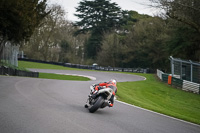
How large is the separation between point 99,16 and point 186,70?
42828mm

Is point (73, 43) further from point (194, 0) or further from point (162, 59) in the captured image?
point (194, 0)

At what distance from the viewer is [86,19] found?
65.2 metres

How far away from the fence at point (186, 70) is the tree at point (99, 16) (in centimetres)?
4000

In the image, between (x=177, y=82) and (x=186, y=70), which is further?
(x=186, y=70)

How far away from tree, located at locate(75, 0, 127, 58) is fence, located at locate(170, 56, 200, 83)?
131 feet

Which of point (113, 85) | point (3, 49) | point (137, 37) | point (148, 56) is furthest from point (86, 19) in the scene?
point (113, 85)

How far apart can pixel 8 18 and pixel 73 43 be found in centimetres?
4793

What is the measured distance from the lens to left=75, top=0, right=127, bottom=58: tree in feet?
209

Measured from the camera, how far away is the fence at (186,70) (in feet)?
74.2

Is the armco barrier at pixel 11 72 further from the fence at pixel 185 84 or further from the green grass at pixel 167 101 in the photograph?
the fence at pixel 185 84

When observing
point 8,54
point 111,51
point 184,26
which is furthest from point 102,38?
point 8,54

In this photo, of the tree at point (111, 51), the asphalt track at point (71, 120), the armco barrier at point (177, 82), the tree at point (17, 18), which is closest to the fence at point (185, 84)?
the armco barrier at point (177, 82)

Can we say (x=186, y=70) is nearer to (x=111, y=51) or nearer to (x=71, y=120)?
(x=71, y=120)

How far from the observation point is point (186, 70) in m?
24.4
